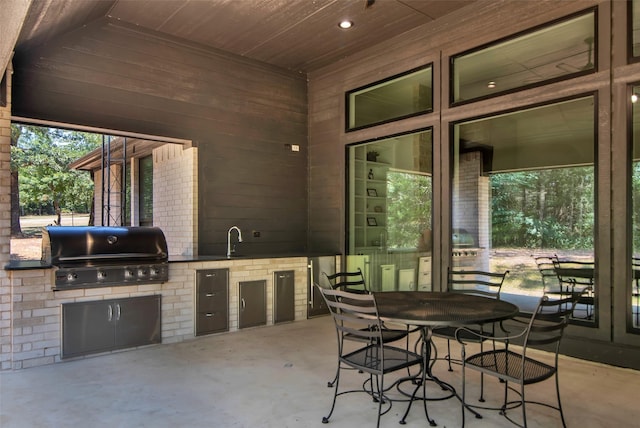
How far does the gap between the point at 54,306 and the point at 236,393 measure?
193cm

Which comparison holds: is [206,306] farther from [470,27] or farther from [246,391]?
[470,27]

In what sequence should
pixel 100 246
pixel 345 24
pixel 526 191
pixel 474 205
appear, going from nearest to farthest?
pixel 100 246, pixel 526 191, pixel 474 205, pixel 345 24

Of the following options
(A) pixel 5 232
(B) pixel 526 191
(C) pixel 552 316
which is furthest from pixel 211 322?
(B) pixel 526 191

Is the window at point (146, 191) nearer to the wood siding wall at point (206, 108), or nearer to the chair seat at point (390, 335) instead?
the wood siding wall at point (206, 108)

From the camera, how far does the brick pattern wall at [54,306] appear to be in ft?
11.7

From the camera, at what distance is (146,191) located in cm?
712

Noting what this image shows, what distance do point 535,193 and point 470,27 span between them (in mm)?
1892

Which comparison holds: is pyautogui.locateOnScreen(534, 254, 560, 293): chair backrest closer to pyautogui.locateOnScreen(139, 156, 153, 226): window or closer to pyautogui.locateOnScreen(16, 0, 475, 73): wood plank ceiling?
pyautogui.locateOnScreen(16, 0, 475, 73): wood plank ceiling

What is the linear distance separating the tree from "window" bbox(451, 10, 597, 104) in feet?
15.4

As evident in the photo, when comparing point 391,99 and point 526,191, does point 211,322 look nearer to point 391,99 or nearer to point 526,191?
point 391,99

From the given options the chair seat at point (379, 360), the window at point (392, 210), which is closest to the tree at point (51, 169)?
the window at point (392, 210)

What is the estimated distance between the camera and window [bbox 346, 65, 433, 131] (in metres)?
5.00

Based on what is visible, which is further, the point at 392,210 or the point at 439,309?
the point at 392,210

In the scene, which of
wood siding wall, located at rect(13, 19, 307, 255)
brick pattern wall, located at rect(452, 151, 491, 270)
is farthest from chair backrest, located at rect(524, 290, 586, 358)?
Answer: wood siding wall, located at rect(13, 19, 307, 255)
